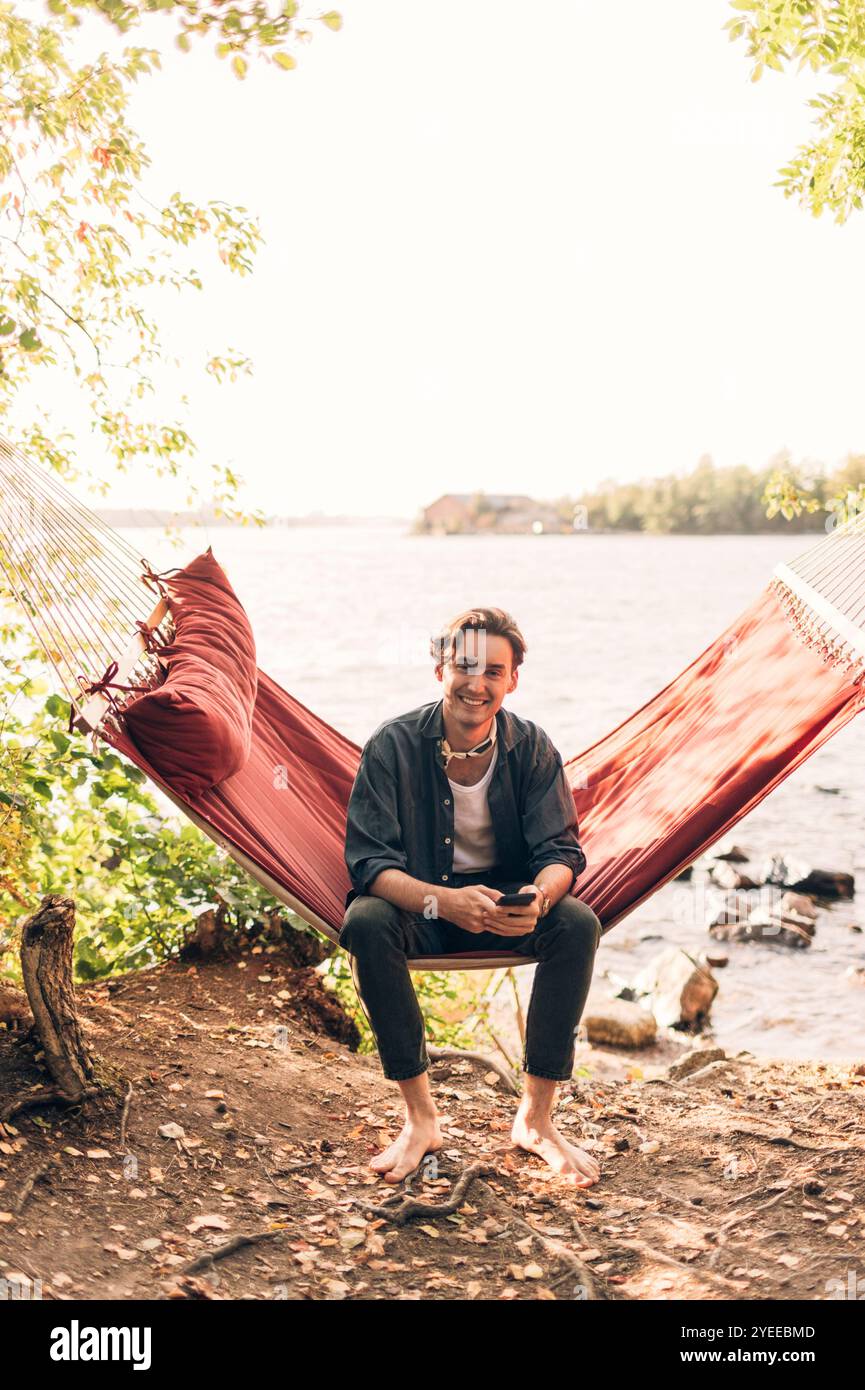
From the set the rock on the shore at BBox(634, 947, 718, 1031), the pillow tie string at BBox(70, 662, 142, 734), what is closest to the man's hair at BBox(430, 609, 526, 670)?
the pillow tie string at BBox(70, 662, 142, 734)

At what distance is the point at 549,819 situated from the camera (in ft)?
7.26

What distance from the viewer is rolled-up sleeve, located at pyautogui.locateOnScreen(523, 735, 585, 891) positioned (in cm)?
218

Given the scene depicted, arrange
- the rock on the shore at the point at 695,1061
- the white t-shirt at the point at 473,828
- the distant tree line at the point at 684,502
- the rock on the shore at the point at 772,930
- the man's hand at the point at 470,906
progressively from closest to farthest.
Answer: the man's hand at the point at 470,906, the white t-shirt at the point at 473,828, the rock on the shore at the point at 695,1061, the rock on the shore at the point at 772,930, the distant tree line at the point at 684,502

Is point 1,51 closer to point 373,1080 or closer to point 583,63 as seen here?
point 373,1080

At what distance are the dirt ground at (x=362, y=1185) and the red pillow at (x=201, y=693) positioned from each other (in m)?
0.59

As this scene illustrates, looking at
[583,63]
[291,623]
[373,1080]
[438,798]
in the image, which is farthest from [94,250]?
[583,63]

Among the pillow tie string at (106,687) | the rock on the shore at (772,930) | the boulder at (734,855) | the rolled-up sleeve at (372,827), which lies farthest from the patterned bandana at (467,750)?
the boulder at (734,855)

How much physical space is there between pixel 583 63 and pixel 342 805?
28.7 meters

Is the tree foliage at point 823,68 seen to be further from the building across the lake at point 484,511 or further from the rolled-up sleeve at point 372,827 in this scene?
the building across the lake at point 484,511

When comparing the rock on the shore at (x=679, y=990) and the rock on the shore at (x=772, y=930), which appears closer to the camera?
the rock on the shore at (x=679, y=990)

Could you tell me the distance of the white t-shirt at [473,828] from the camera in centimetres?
225

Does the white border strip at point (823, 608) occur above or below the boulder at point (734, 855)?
above

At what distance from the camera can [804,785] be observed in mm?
11961

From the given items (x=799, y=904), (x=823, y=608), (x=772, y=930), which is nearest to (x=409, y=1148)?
(x=823, y=608)
